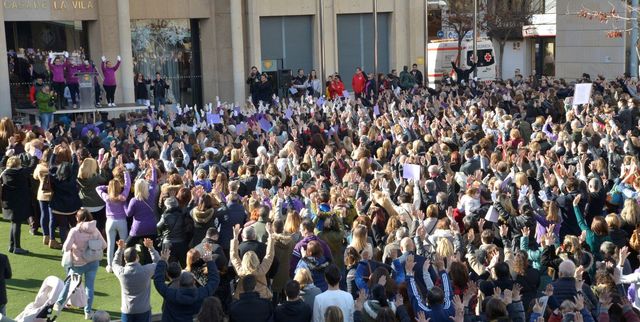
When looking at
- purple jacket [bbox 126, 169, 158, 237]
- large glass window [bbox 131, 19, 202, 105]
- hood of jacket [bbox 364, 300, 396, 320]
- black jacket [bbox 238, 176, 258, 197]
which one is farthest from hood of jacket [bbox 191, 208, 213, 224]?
large glass window [bbox 131, 19, 202, 105]

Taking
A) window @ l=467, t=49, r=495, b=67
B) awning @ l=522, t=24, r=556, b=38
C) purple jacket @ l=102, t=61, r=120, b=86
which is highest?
awning @ l=522, t=24, r=556, b=38

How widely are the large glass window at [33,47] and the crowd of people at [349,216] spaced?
9.19 meters

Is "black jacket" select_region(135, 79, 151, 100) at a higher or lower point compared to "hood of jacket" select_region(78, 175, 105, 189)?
higher

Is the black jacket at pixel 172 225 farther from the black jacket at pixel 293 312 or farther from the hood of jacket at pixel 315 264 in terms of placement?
the black jacket at pixel 293 312

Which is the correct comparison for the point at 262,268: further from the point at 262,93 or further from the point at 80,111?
the point at 262,93

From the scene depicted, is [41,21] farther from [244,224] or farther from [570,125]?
[244,224]

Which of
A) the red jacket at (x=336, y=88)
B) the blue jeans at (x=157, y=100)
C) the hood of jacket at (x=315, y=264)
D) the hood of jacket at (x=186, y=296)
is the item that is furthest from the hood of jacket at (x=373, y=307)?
the blue jeans at (x=157, y=100)

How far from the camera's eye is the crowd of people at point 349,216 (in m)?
9.16

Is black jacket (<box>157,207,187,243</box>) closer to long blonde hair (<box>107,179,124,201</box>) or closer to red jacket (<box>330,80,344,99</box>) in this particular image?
long blonde hair (<box>107,179,124,201</box>)

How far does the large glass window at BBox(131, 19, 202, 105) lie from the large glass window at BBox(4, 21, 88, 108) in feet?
9.42

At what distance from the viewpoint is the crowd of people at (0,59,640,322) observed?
9164 millimetres

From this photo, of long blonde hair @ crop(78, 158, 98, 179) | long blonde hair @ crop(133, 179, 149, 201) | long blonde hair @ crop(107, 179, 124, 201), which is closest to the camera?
long blonde hair @ crop(133, 179, 149, 201)

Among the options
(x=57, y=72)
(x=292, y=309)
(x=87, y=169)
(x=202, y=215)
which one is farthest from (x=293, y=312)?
(x=57, y=72)

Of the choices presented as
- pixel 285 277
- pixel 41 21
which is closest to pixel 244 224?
pixel 285 277
